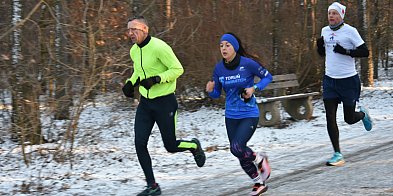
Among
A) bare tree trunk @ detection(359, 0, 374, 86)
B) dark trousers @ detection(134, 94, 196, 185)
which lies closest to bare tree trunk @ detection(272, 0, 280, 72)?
bare tree trunk @ detection(359, 0, 374, 86)

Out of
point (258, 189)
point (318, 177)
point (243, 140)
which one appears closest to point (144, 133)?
point (243, 140)

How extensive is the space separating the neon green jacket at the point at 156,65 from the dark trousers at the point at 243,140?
0.73 meters

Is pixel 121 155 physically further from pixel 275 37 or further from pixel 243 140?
pixel 275 37

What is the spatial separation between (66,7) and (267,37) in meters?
6.26

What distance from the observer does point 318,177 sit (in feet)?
22.6

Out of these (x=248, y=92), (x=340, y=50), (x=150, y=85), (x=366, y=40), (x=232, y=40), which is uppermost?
(x=232, y=40)

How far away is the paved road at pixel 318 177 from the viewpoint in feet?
20.5

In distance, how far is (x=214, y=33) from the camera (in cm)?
1422

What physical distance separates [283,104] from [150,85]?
7158 mm

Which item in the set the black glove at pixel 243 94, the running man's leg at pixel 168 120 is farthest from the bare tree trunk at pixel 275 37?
the black glove at pixel 243 94

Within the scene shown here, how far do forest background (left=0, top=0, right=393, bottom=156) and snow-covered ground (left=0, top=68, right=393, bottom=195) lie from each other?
1.14 feet

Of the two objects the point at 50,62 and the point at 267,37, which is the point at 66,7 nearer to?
the point at 50,62

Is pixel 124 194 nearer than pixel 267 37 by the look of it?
Yes

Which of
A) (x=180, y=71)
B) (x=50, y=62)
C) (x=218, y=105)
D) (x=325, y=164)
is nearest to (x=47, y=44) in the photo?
(x=50, y=62)
